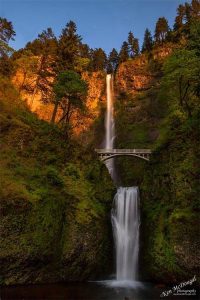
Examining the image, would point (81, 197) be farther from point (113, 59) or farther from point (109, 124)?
point (113, 59)

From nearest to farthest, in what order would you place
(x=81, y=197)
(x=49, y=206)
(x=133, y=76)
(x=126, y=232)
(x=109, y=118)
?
(x=49, y=206)
(x=81, y=197)
(x=126, y=232)
(x=109, y=118)
(x=133, y=76)

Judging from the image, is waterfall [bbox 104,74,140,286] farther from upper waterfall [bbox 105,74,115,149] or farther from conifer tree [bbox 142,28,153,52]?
conifer tree [bbox 142,28,153,52]

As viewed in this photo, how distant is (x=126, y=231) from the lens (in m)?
26.3

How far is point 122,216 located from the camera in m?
27.1

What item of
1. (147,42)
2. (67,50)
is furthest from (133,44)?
(67,50)

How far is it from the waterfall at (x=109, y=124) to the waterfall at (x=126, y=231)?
2193 centimetres

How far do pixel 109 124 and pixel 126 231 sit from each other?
33.8 m

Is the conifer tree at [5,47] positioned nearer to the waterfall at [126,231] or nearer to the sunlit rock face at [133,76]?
the waterfall at [126,231]

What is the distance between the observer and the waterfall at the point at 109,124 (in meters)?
51.1

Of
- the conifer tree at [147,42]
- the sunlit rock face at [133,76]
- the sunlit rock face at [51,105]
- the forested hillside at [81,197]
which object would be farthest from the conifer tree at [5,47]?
the conifer tree at [147,42]

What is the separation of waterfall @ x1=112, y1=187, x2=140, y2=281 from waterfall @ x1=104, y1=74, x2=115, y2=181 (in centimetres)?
2193

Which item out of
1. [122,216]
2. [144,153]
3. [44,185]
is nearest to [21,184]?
[44,185]

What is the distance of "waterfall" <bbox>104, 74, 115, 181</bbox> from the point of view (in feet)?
168

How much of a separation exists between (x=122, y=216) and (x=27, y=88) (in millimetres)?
38630
